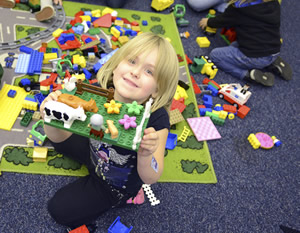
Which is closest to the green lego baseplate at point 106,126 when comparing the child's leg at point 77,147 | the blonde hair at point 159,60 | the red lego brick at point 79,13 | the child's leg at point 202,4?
the blonde hair at point 159,60

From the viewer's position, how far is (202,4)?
1.98 metres

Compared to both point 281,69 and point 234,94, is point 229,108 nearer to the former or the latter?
point 234,94

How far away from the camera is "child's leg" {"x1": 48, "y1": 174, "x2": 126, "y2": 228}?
3.26 feet

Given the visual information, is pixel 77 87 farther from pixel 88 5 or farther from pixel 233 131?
pixel 88 5

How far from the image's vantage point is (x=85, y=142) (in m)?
1.11

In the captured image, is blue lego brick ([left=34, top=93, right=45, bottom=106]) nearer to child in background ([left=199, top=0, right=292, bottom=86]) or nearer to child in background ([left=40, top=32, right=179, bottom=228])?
child in background ([left=40, top=32, right=179, bottom=228])

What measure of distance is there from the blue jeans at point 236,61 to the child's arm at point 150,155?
1.01 m

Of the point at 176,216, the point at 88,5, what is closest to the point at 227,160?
the point at 176,216

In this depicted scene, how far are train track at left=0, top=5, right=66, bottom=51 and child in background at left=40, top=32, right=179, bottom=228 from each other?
0.71 m

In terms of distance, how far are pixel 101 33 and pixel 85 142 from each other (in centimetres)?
84

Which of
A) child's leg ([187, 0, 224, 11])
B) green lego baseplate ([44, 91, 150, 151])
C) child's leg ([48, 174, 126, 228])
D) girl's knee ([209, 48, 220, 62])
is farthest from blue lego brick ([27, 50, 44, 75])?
child's leg ([187, 0, 224, 11])

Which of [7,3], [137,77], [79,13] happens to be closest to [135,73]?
[137,77]

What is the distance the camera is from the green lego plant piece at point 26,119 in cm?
120

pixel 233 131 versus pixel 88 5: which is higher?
pixel 88 5
